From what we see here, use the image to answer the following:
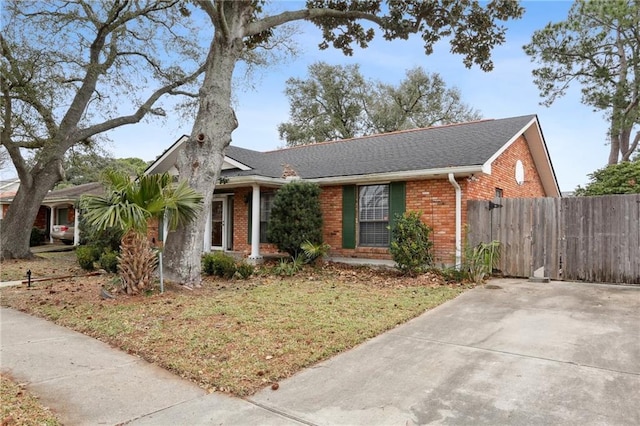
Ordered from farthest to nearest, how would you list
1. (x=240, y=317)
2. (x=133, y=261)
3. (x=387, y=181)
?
1. (x=387, y=181)
2. (x=133, y=261)
3. (x=240, y=317)

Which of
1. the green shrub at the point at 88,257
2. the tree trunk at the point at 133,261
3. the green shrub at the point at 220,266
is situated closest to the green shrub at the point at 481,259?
the green shrub at the point at 220,266

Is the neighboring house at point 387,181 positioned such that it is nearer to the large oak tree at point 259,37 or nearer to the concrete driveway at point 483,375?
the large oak tree at point 259,37

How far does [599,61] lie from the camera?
22.9m

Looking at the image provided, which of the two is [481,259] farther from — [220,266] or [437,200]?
[220,266]

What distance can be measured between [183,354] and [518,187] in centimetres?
1186

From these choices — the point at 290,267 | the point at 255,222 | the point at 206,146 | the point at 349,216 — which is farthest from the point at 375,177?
the point at 206,146

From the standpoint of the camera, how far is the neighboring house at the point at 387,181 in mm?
10195

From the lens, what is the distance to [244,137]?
33.9 m

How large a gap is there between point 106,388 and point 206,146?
19.8ft

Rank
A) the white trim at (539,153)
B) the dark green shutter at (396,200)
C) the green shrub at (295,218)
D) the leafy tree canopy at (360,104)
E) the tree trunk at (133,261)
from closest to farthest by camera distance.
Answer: the tree trunk at (133,261) < the dark green shutter at (396,200) < the green shrub at (295,218) < the white trim at (539,153) < the leafy tree canopy at (360,104)

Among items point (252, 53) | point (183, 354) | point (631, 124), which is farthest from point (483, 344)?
point (631, 124)

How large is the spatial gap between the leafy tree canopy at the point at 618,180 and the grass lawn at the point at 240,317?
38.2 feet

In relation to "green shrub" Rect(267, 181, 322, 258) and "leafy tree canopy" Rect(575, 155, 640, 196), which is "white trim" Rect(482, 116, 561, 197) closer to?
"leafy tree canopy" Rect(575, 155, 640, 196)

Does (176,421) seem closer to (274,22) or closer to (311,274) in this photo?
(311,274)
